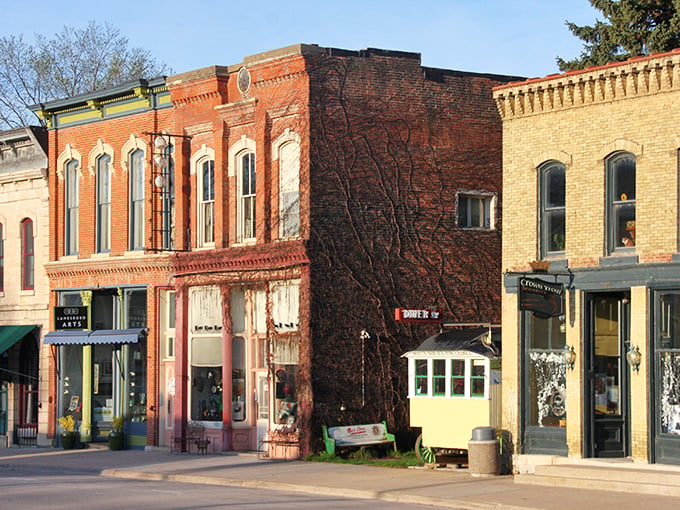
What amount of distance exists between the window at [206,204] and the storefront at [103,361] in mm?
3032

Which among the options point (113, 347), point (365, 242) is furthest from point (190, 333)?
point (365, 242)

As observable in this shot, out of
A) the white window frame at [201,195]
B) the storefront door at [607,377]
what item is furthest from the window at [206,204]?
the storefront door at [607,377]

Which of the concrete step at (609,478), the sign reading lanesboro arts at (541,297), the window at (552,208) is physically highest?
the window at (552,208)

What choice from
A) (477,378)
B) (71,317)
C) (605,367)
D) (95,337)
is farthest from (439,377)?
(71,317)

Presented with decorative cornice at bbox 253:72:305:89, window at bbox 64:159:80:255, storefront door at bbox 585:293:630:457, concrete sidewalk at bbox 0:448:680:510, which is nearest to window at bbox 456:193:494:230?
decorative cornice at bbox 253:72:305:89

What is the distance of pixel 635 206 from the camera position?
23.3 metres

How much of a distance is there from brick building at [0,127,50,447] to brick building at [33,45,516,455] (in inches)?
200

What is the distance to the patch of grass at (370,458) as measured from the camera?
2736 cm

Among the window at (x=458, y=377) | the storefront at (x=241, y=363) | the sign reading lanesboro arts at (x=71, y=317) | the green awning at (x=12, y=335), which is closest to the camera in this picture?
the window at (x=458, y=377)

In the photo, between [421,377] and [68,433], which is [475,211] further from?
[68,433]

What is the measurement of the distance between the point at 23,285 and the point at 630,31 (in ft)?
63.8

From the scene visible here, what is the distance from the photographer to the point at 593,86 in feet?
78.7

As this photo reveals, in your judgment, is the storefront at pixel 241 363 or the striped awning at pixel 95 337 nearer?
the storefront at pixel 241 363

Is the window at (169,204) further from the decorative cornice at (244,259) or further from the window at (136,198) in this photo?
the decorative cornice at (244,259)
